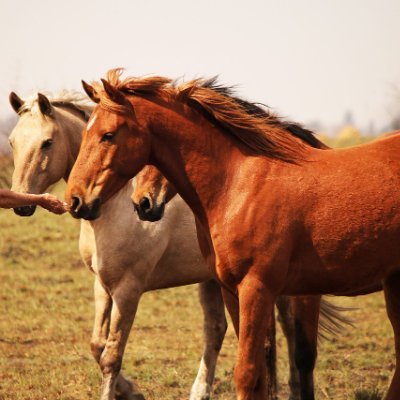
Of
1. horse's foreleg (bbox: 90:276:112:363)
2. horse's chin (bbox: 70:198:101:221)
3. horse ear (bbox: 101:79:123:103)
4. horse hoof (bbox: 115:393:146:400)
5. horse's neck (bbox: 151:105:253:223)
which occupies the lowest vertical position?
horse hoof (bbox: 115:393:146:400)

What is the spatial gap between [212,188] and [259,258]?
49 centimetres

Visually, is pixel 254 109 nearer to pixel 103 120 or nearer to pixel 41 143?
pixel 103 120

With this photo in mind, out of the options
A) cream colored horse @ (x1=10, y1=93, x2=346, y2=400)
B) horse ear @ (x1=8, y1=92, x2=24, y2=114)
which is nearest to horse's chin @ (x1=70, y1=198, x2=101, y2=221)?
cream colored horse @ (x1=10, y1=93, x2=346, y2=400)

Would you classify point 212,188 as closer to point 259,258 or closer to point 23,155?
point 259,258

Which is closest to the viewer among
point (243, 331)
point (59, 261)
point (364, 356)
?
point (243, 331)

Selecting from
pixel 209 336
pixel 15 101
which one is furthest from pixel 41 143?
pixel 209 336

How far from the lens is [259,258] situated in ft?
14.3

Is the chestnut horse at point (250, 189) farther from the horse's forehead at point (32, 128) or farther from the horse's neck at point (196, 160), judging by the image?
the horse's forehead at point (32, 128)

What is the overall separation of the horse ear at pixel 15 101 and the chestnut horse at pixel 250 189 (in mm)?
1668

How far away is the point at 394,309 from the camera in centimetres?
499

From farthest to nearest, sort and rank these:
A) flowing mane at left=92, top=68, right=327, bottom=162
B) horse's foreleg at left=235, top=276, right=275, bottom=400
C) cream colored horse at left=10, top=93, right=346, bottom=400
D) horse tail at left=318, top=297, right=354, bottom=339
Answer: horse tail at left=318, top=297, right=354, bottom=339 < cream colored horse at left=10, top=93, right=346, bottom=400 < flowing mane at left=92, top=68, right=327, bottom=162 < horse's foreleg at left=235, top=276, right=275, bottom=400

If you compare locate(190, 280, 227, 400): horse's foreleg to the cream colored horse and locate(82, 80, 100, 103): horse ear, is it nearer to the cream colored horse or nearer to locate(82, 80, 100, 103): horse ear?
the cream colored horse

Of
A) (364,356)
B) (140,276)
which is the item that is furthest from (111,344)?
(364,356)

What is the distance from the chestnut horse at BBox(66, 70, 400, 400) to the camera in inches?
172
